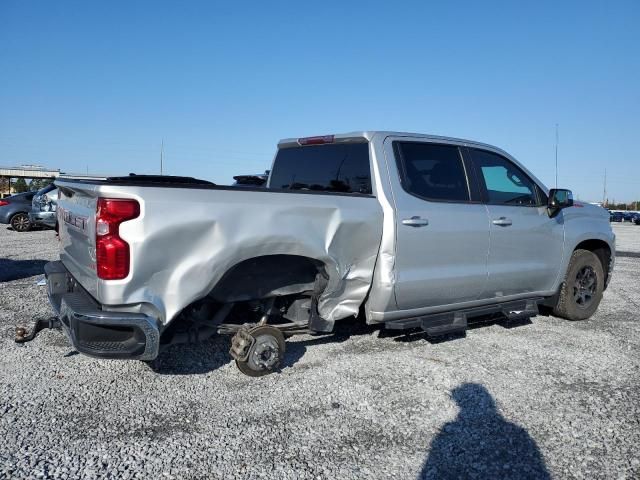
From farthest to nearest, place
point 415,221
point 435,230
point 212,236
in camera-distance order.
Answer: point 435,230 → point 415,221 → point 212,236

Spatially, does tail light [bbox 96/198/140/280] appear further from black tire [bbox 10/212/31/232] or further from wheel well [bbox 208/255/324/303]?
black tire [bbox 10/212/31/232]

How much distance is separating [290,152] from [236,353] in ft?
7.94

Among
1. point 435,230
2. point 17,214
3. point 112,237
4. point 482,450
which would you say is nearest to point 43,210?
point 17,214

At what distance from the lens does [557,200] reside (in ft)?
18.0

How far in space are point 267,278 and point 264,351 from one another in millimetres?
561

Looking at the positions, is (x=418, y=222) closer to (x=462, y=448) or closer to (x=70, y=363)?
(x=462, y=448)

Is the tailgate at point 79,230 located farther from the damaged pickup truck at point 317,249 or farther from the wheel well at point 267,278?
the wheel well at point 267,278

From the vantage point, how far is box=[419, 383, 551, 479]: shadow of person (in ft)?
9.45

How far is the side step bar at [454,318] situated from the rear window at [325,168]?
1.19 metres

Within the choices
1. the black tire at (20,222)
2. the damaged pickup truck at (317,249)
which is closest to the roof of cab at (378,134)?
the damaged pickup truck at (317,249)

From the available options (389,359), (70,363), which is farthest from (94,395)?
(389,359)

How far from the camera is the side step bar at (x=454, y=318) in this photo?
14.9 feet

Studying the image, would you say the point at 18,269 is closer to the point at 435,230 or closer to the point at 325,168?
the point at 325,168

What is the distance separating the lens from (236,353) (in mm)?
3850
